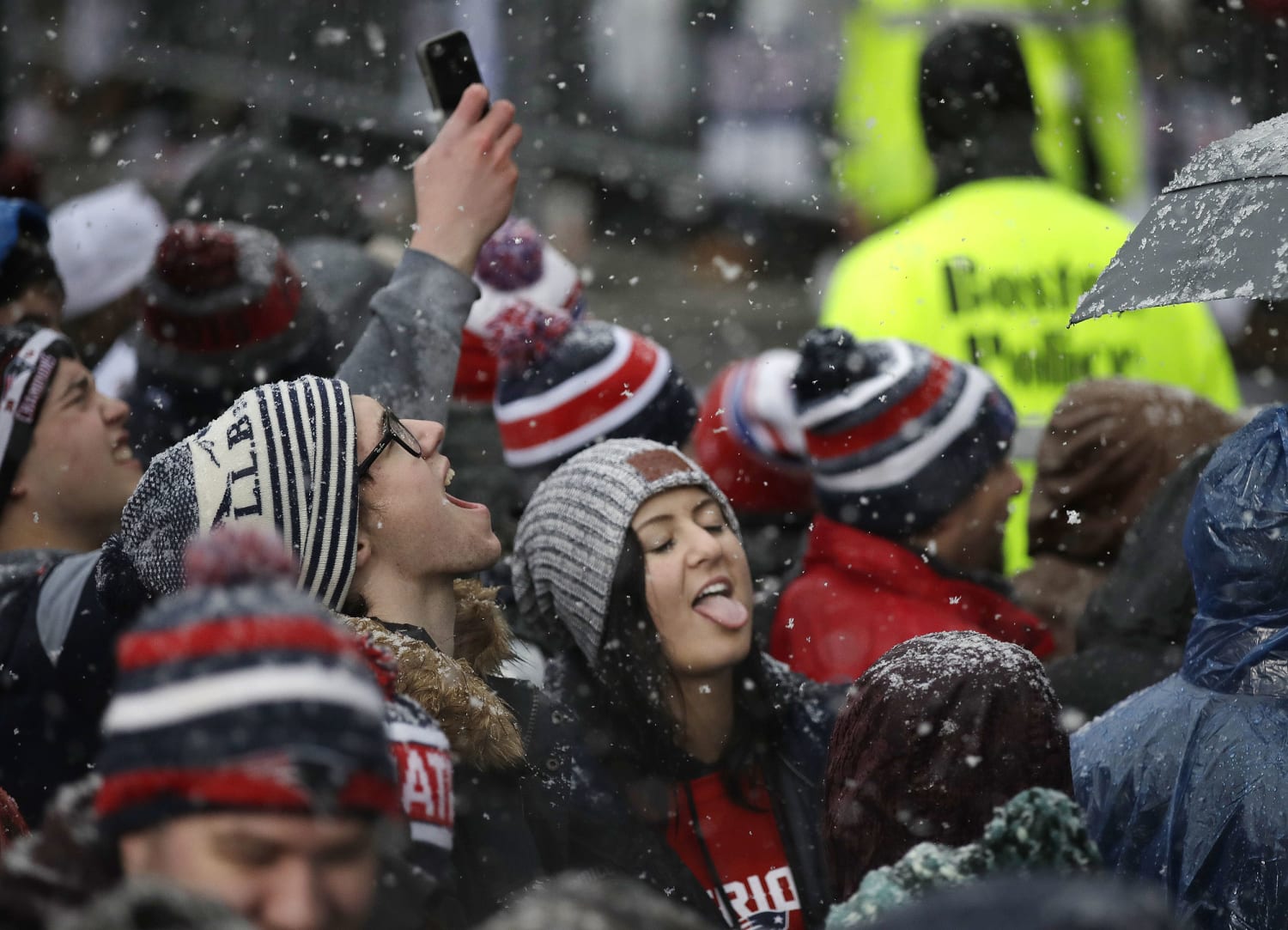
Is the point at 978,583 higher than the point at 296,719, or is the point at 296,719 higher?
the point at 296,719

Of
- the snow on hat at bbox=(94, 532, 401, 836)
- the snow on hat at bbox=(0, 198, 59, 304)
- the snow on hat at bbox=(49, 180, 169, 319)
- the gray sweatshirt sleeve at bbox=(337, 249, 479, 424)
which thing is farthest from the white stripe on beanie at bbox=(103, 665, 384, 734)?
the snow on hat at bbox=(49, 180, 169, 319)

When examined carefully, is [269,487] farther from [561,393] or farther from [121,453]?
[561,393]

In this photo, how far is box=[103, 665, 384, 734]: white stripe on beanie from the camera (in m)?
1.75

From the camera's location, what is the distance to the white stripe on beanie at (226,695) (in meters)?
1.75

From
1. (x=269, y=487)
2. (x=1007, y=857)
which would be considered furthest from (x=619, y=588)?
(x=1007, y=857)

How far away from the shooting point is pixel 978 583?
422cm

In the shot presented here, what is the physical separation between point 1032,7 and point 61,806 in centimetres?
673

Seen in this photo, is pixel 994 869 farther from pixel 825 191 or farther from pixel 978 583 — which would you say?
pixel 825 191

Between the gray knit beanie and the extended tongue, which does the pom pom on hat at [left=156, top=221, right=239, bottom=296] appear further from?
the extended tongue

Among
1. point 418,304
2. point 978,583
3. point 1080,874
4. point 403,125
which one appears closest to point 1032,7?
point 978,583

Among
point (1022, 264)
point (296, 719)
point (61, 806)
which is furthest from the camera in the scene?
point (1022, 264)

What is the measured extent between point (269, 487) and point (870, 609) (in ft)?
5.32

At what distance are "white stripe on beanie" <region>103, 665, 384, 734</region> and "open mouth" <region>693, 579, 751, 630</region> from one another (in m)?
1.77

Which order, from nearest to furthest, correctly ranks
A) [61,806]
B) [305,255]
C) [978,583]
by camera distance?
[61,806] → [978,583] → [305,255]
